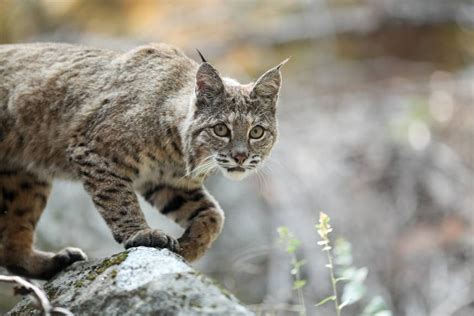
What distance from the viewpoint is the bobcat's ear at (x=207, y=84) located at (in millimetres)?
5387

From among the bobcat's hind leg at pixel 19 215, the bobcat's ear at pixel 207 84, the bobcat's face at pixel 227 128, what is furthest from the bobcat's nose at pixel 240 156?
the bobcat's hind leg at pixel 19 215

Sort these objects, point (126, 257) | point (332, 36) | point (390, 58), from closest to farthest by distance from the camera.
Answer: point (126, 257) → point (332, 36) → point (390, 58)

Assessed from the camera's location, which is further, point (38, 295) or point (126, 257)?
point (126, 257)

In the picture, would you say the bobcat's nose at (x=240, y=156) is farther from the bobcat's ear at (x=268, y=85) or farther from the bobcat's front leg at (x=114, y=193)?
the bobcat's front leg at (x=114, y=193)

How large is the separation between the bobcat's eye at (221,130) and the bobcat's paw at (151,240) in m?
0.82

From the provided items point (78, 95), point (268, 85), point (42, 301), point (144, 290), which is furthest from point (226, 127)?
point (42, 301)

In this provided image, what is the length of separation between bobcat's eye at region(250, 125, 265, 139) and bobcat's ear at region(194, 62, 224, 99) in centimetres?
32

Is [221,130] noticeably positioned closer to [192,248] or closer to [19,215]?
[192,248]

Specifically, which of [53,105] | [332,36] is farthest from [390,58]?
[53,105]

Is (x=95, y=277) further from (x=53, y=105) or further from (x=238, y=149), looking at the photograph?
(x=53, y=105)

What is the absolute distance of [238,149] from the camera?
5.26 metres

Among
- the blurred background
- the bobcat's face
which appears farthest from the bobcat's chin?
the blurred background

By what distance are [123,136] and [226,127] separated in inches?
25.5

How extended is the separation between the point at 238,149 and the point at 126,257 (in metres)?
1.34
